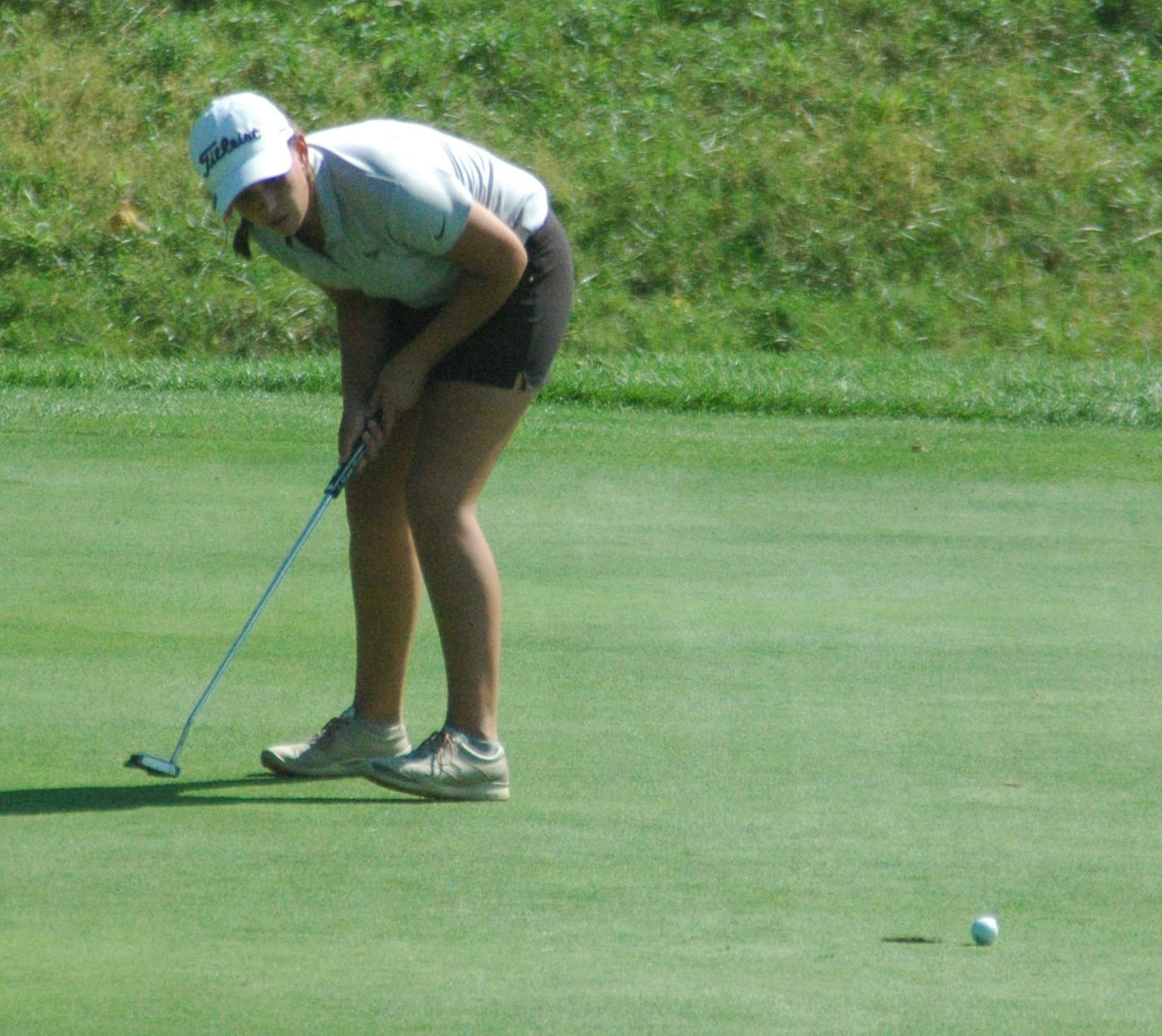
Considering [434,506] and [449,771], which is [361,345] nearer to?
[434,506]

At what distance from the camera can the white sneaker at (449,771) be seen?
3672mm

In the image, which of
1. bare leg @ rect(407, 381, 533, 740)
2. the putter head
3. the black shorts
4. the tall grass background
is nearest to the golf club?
the putter head

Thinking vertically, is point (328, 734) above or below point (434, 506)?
below

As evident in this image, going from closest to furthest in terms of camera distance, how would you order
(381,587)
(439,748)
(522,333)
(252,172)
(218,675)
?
1. (252,172)
2. (439,748)
3. (522,333)
4. (218,675)
5. (381,587)

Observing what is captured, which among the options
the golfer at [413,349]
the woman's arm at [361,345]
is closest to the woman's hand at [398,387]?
the golfer at [413,349]

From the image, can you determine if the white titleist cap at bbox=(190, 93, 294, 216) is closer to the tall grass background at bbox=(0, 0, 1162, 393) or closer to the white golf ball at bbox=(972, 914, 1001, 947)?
the white golf ball at bbox=(972, 914, 1001, 947)

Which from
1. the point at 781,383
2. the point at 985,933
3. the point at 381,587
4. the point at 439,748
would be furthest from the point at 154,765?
the point at 781,383

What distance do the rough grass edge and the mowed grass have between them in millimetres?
2799

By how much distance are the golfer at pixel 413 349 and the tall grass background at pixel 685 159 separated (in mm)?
8256

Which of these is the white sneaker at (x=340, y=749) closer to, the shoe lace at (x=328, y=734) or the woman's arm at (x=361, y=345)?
the shoe lace at (x=328, y=734)

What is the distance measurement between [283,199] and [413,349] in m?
0.40

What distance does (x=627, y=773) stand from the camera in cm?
378

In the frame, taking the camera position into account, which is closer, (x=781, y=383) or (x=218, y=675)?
(x=218, y=675)

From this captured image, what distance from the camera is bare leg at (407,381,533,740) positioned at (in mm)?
3840
